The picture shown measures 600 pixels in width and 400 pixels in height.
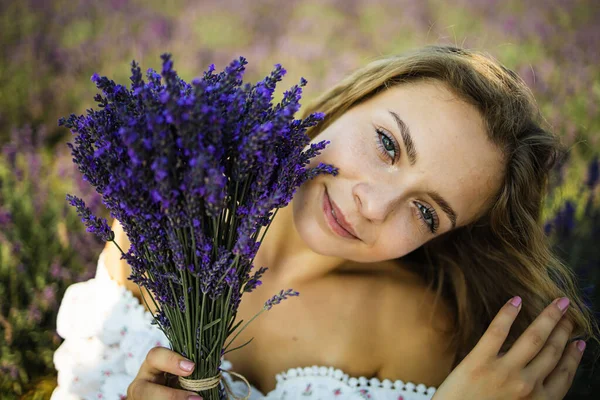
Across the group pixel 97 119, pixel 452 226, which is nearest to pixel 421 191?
pixel 452 226

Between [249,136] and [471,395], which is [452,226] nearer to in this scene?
[471,395]

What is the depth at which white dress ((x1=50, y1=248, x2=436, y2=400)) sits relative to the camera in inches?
68.5

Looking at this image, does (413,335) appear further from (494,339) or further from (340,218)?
(340,218)

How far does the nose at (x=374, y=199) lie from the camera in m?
1.42

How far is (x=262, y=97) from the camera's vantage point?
3.20 feet

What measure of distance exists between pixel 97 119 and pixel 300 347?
44.5 inches

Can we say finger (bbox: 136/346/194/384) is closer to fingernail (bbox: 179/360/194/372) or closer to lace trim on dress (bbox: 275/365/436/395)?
fingernail (bbox: 179/360/194/372)

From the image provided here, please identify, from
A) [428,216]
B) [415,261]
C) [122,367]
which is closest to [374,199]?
[428,216]

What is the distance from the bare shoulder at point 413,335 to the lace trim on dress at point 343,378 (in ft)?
0.30

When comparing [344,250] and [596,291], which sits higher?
[344,250]

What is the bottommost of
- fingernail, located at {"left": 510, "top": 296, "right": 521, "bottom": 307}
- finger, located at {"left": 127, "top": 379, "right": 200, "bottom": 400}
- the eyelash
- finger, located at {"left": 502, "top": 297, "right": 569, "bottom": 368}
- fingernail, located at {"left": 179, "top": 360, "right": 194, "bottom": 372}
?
finger, located at {"left": 502, "top": 297, "right": 569, "bottom": 368}

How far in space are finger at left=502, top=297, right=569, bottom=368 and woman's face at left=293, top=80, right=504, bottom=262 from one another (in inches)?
14.2

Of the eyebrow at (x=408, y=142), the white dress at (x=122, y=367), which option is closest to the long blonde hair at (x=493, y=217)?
the eyebrow at (x=408, y=142)

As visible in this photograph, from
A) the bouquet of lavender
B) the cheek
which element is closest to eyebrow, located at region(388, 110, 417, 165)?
the cheek
